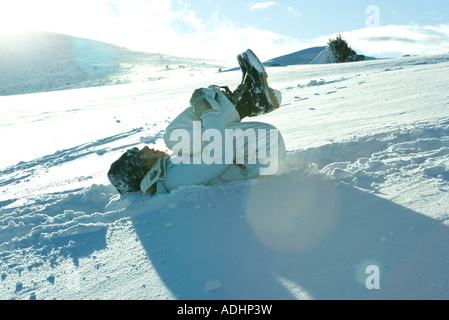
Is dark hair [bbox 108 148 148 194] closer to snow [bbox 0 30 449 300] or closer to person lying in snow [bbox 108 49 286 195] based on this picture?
person lying in snow [bbox 108 49 286 195]

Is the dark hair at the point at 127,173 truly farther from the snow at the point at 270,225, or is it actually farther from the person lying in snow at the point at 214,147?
the snow at the point at 270,225

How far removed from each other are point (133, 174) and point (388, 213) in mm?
1536

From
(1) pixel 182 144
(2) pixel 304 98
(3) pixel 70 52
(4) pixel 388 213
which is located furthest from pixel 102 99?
(3) pixel 70 52

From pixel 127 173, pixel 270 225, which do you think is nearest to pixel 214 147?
pixel 127 173

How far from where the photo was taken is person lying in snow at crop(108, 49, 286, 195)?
2.33 metres

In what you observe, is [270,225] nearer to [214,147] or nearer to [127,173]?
[214,147]

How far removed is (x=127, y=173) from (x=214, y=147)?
60 centimetres

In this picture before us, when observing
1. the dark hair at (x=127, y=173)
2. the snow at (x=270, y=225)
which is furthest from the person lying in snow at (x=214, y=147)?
the snow at (x=270, y=225)

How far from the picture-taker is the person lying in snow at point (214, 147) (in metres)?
2.33

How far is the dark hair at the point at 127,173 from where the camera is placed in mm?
2420

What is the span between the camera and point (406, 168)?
219 cm

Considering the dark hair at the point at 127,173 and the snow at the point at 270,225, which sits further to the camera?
the dark hair at the point at 127,173

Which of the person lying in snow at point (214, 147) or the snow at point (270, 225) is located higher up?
the person lying in snow at point (214, 147)
